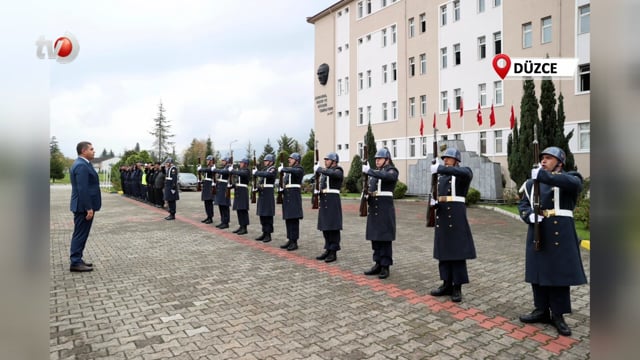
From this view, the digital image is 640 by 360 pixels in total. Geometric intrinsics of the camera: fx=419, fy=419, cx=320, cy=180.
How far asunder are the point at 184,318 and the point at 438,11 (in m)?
25.8

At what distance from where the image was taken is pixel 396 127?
28766mm

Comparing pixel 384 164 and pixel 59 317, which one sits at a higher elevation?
pixel 384 164

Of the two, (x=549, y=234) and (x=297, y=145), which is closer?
(x=549, y=234)

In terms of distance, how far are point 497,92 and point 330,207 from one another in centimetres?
1835

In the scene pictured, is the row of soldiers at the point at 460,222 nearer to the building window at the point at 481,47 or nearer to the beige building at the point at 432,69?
the beige building at the point at 432,69

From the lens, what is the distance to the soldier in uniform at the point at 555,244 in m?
4.05

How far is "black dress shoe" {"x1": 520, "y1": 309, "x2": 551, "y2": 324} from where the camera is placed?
442 cm

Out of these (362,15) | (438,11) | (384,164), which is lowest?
(384,164)

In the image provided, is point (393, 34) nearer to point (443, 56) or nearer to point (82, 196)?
point (443, 56)

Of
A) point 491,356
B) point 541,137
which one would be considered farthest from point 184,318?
point 541,137

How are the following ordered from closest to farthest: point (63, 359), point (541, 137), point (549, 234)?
point (63, 359), point (549, 234), point (541, 137)

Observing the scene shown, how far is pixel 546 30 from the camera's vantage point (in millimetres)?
20078

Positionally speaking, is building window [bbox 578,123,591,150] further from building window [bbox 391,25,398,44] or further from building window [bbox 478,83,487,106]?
building window [bbox 391,25,398,44]
